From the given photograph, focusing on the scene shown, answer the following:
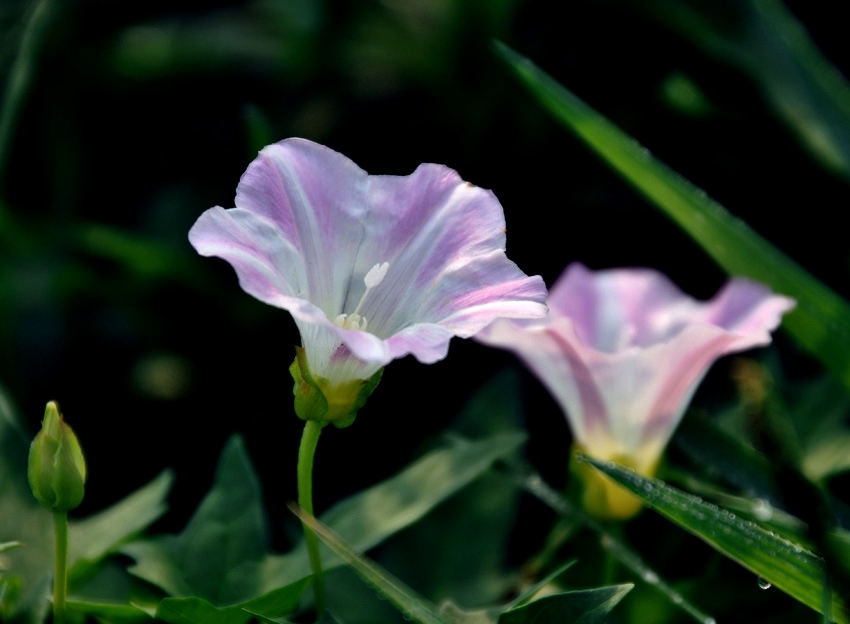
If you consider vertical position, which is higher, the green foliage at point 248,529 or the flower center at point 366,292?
the flower center at point 366,292

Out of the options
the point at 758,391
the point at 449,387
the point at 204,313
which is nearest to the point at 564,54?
the point at 449,387

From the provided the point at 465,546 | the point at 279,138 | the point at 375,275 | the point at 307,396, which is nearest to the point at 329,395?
the point at 307,396

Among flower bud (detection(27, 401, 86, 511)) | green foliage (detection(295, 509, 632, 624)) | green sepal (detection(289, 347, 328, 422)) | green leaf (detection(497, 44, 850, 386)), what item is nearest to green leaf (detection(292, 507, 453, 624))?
green foliage (detection(295, 509, 632, 624))

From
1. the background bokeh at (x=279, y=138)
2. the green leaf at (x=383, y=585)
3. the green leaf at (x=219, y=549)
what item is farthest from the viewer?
the background bokeh at (x=279, y=138)

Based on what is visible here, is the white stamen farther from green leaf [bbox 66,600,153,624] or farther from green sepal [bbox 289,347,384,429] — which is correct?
green leaf [bbox 66,600,153,624]

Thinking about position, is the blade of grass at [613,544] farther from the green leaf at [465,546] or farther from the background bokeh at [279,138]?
the background bokeh at [279,138]

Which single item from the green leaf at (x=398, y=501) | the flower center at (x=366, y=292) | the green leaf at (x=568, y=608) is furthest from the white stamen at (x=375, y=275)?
the green leaf at (x=568, y=608)
